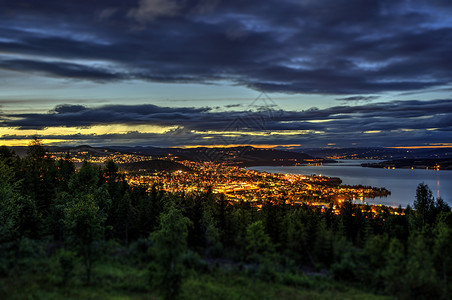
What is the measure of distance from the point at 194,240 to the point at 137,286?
17627mm

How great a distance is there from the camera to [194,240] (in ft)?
124

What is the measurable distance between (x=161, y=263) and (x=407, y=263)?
1394 centimetres

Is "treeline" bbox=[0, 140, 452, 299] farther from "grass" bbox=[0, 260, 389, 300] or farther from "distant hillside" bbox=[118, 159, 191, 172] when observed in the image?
"distant hillside" bbox=[118, 159, 191, 172]

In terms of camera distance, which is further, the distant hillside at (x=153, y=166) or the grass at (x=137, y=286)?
the distant hillside at (x=153, y=166)

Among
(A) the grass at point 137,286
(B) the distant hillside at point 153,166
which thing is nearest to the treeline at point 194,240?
(A) the grass at point 137,286

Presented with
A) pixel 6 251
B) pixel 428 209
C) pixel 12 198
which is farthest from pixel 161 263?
pixel 428 209

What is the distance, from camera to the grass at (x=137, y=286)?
17.8m

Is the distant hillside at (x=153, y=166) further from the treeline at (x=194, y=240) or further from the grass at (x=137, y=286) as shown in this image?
the grass at (x=137, y=286)

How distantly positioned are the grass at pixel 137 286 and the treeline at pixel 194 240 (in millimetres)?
621

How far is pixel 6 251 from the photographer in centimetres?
2172

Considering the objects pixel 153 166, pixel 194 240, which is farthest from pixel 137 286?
pixel 153 166

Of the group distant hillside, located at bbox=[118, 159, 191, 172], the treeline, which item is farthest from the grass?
distant hillside, located at bbox=[118, 159, 191, 172]

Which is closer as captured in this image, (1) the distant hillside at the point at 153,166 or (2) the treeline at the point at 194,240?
(2) the treeline at the point at 194,240

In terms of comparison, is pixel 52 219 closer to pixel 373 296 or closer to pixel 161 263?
pixel 161 263
